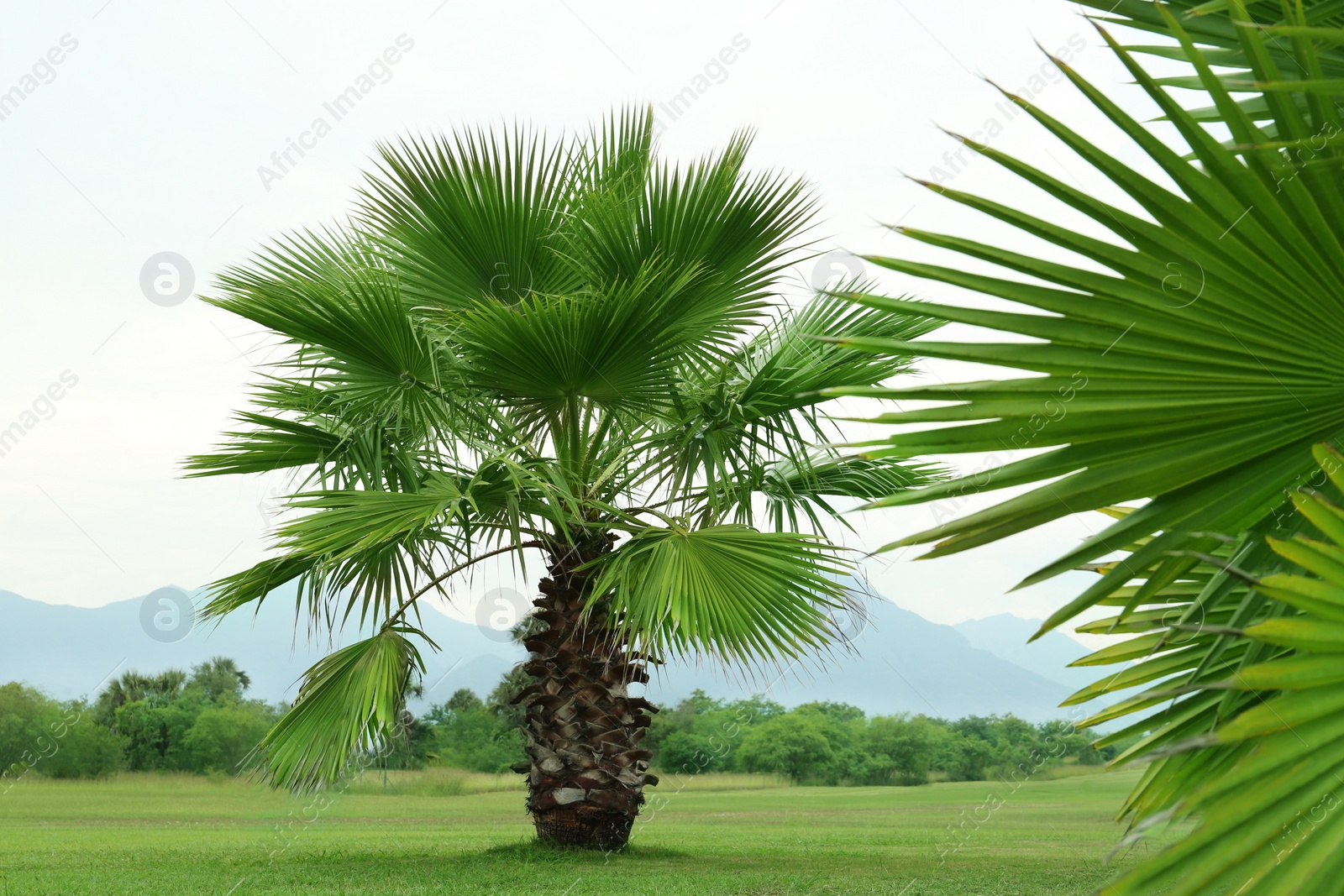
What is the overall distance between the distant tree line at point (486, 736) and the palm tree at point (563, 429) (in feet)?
21.4

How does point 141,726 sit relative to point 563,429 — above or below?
below

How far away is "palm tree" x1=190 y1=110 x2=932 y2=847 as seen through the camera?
548 cm

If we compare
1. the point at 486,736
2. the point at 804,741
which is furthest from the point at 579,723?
the point at 804,741

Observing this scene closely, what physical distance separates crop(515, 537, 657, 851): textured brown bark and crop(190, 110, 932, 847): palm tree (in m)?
0.02

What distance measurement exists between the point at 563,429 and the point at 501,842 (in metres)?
3.70

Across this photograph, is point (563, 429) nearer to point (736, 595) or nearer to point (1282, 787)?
point (736, 595)

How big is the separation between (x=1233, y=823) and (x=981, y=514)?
2.13 ft

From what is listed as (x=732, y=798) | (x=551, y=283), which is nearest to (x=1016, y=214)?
(x=551, y=283)

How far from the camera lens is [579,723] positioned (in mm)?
6781

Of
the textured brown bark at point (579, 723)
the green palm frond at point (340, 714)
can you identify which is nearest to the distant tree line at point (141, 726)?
the textured brown bark at point (579, 723)

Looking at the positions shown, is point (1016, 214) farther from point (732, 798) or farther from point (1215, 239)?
point (732, 798)

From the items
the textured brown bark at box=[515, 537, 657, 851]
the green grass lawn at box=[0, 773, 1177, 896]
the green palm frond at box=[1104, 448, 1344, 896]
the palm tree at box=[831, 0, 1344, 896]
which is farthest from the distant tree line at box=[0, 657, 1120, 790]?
the green palm frond at box=[1104, 448, 1344, 896]

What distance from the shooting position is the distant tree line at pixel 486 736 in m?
13.8

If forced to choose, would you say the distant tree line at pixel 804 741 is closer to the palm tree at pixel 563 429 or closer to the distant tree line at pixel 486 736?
the distant tree line at pixel 486 736
